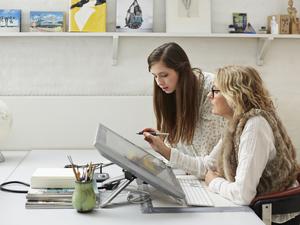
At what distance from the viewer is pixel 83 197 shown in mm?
1604

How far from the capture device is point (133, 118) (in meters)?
3.23

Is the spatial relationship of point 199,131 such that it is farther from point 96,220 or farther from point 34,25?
point 34,25

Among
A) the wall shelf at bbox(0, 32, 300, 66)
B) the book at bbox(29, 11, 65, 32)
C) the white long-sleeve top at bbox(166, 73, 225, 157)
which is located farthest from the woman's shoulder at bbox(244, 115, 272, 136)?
the book at bbox(29, 11, 65, 32)

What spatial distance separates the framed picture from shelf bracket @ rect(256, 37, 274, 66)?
→ 0.39 m

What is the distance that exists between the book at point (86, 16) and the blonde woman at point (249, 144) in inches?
56.8

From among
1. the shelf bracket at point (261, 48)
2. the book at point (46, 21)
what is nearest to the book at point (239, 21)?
the shelf bracket at point (261, 48)

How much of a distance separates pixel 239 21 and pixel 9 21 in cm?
159

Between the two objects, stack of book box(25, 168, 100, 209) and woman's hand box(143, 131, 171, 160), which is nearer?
stack of book box(25, 168, 100, 209)

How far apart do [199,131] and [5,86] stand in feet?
5.16

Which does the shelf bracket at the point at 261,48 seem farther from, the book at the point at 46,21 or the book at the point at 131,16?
the book at the point at 46,21

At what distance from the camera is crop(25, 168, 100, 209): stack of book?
1.69 meters

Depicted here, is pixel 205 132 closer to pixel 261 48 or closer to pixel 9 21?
pixel 261 48

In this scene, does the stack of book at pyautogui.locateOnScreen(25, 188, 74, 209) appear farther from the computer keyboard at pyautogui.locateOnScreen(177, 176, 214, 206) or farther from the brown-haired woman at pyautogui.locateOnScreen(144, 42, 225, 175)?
the brown-haired woman at pyautogui.locateOnScreen(144, 42, 225, 175)

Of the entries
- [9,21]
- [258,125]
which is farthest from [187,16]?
[258,125]
